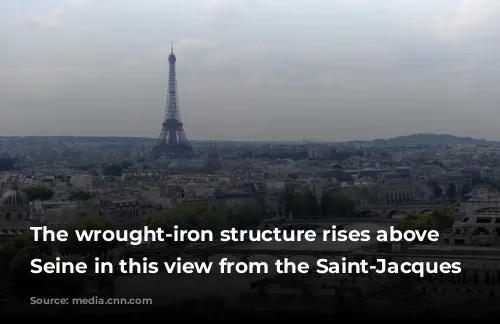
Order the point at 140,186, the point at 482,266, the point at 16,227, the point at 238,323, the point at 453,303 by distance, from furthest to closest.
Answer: the point at 140,186, the point at 16,227, the point at 482,266, the point at 453,303, the point at 238,323

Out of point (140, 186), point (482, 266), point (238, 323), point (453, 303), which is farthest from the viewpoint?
point (140, 186)

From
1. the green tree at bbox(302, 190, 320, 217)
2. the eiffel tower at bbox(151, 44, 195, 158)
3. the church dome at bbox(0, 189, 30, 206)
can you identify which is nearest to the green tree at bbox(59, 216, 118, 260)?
the church dome at bbox(0, 189, 30, 206)

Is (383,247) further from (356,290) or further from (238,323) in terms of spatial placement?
(238,323)

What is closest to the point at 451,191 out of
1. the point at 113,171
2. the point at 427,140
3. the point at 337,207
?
the point at 337,207

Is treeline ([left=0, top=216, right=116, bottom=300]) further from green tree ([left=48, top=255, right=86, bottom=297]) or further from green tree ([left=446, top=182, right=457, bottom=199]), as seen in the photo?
green tree ([left=446, top=182, right=457, bottom=199])

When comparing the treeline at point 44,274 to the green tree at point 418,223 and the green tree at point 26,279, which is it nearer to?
the green tree at point 26,279

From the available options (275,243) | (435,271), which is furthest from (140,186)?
(435,271)
